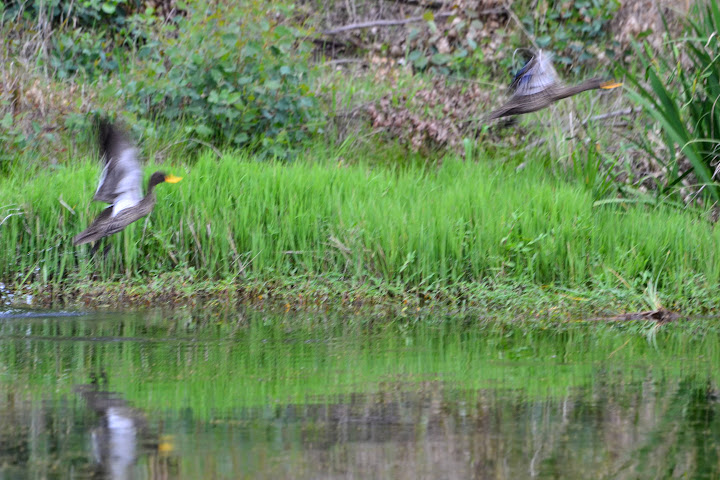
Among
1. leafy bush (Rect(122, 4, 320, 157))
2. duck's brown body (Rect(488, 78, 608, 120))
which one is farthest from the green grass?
leafy bush (Rect(122, 4, 320, 157))

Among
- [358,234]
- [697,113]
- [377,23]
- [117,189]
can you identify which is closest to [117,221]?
[117,189]

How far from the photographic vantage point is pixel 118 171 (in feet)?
20.0

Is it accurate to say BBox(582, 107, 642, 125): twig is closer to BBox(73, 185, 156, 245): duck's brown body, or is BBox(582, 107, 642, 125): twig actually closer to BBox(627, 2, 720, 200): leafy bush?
BBox(627, 2, 720, 200): leafy bush

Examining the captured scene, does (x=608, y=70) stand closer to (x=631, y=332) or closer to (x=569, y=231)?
(x=569, y=231)

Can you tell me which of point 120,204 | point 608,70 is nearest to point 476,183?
point 120,204

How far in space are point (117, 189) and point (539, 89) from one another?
9.58ft

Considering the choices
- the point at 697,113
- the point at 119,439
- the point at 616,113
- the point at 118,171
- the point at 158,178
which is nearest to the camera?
the point at 119,439

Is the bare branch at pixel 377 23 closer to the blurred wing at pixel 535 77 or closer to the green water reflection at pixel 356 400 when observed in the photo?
the blurred wing at pixel 535 77

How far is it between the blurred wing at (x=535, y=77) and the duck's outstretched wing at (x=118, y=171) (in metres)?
2.64

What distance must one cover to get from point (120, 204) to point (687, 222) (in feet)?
12.5

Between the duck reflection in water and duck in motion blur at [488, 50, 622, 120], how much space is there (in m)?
3.60

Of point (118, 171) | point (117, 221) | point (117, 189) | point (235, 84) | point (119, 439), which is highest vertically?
point (235, 84)

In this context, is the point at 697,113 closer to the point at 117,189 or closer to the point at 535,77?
the point at 535,77

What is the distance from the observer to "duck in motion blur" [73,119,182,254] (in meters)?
5.99
